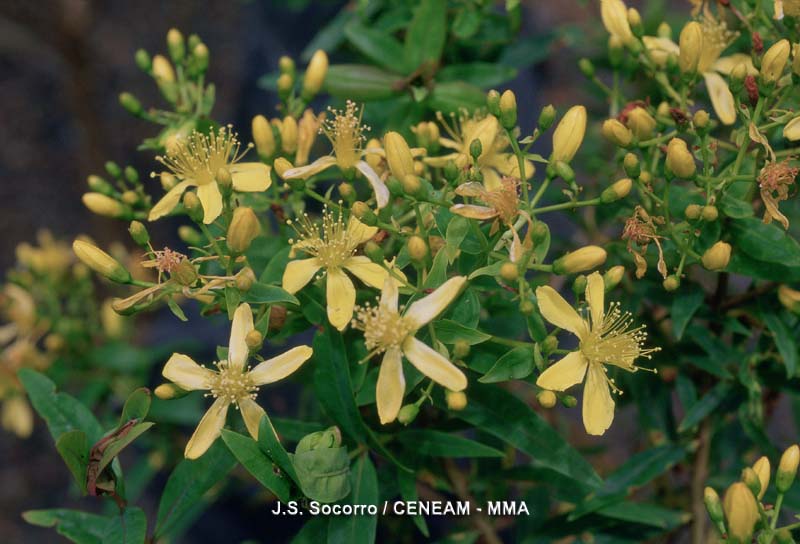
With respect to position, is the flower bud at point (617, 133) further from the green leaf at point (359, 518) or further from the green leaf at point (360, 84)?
the green leaf at point (359, 518)

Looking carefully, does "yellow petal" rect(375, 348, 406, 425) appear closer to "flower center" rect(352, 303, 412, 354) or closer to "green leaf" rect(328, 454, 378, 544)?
"flower center" rect(352, 303, 412, 354)

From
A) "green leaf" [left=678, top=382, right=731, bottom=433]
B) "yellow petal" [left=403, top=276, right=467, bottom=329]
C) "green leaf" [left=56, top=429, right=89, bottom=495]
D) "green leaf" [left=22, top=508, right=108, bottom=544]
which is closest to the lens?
"yellow petal" [left=403, top=276, right=467, bottom=329]

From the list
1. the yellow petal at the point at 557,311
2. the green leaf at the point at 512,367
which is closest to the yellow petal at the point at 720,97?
the yellow petal at the point at 557,311

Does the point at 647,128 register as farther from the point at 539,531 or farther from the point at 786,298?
the point at 539,531

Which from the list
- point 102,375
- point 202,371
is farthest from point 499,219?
point 102,375

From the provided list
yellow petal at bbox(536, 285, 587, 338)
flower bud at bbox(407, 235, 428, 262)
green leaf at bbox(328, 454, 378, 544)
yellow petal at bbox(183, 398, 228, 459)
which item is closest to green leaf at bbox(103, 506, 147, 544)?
yellow petal at bbox(183, 398, 228, 459)
